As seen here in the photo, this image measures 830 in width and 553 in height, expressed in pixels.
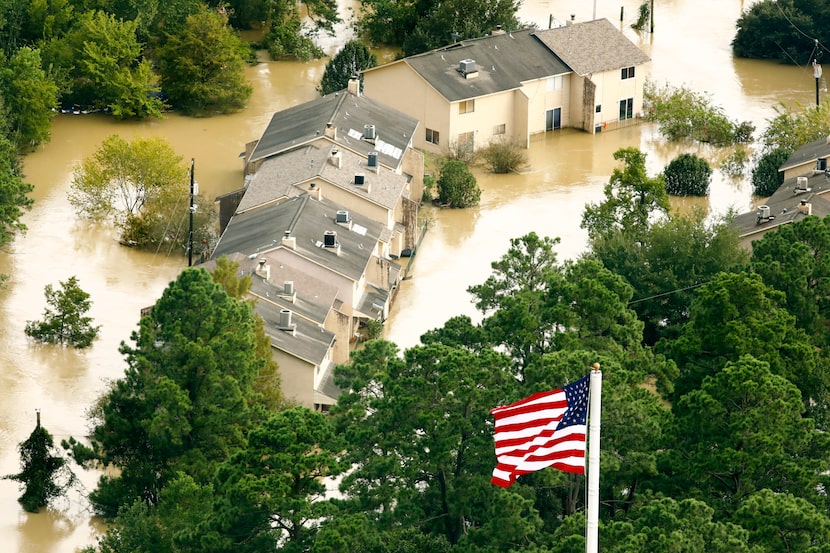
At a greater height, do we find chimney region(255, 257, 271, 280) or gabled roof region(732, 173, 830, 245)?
gabled roof region(732, 173, 830, 245)

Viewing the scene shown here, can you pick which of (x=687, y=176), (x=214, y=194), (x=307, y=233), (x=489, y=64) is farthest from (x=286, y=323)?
(x=489, y=64)

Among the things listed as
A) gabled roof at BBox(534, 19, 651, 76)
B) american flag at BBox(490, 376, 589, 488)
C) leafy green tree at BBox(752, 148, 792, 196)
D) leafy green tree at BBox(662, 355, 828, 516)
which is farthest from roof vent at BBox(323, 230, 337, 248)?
american flag at BBox(490, 376, 589, 488)

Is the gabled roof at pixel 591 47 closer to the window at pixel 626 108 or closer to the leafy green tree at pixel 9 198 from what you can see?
the window at pixel 626 108

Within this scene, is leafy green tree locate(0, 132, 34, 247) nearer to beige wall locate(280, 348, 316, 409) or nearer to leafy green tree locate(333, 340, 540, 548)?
beige wall locate(280, 348, 316, 409)

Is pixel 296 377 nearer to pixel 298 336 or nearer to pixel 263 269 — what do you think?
pixel 298 336

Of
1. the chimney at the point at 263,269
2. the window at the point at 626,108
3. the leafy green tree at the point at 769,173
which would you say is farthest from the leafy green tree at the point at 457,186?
the chimney at the point at 263,269

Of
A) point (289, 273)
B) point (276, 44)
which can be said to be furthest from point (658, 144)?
point (289, 273)
